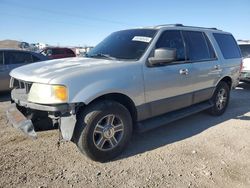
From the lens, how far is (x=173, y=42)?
179 inches

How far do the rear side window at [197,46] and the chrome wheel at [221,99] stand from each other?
41.0 inches

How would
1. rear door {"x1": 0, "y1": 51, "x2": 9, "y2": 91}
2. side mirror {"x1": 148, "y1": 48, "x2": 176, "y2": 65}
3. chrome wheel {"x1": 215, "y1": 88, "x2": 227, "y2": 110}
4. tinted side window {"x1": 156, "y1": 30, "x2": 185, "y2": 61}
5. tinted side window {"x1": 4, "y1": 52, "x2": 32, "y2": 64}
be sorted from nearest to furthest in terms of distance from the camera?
side mirror {"x1": 148, "y1": 48, "x2": 176, "y2": 65}
tinted side window {"x1": 156, "y1": 30, "x2": 185, "y2": 61}
chrome wheel {"x1": 215, "y1": 88, "x2": 227, "y2": 110}
rear door {"x1": 0, "y1": 51, "x2": 9, "y2": 91}
tinted side window {"x1": 4, "y1": 52, "x2": 32, "y2": 64}

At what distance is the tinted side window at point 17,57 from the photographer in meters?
7.65

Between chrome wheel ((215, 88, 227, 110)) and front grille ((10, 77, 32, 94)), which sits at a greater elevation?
front grille ((10, 77, 32, 94))

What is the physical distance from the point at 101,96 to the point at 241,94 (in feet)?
22.2

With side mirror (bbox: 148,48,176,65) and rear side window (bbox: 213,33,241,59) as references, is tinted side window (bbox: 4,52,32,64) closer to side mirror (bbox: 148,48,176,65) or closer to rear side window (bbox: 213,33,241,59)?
side mirror (bbox: 148,48,176,65)

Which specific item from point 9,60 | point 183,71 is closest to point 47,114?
point 183,71

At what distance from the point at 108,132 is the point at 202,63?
8.52 feet

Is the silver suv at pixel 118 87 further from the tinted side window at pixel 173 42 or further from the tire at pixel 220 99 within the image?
the tire at pixel 220 99

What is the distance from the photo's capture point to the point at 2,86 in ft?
24.5

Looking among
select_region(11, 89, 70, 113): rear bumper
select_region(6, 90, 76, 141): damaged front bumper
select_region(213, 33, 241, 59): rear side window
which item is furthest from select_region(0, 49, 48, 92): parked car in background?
select_region(213, 33, 241, 59): rear side window

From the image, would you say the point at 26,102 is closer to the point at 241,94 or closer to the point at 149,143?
the point at 149,143

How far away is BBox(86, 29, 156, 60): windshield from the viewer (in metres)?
4.03

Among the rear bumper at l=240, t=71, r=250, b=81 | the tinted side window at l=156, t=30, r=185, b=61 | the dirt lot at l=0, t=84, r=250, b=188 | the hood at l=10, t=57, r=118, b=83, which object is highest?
the tinted side window at l=156, t=30, r=185, b=61
